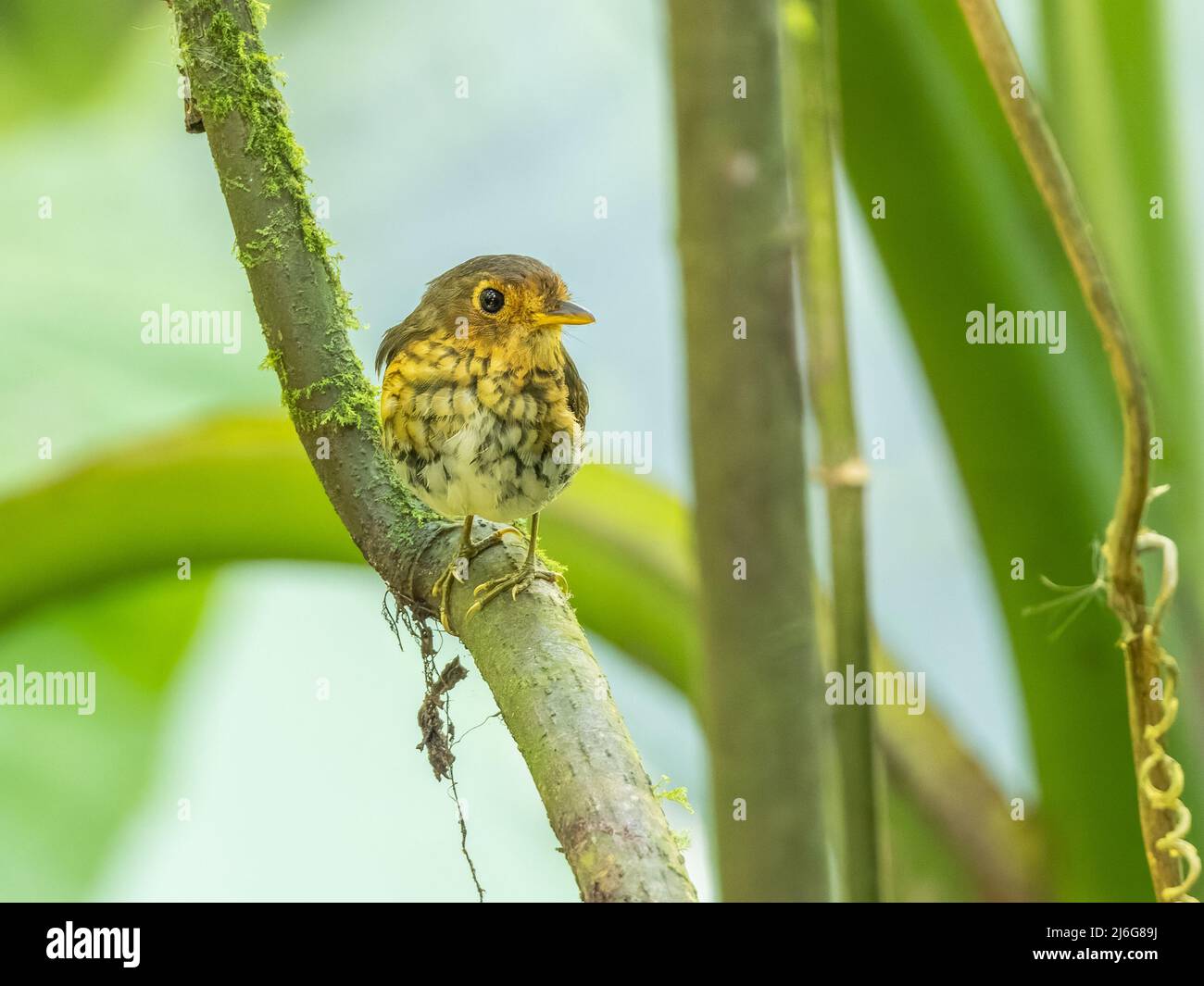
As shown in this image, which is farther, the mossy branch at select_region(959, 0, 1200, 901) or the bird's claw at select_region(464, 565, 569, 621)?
the bird's claw at select_region(464, 565, 569, 621)

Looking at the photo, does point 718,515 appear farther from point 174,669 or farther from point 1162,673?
point 174,669

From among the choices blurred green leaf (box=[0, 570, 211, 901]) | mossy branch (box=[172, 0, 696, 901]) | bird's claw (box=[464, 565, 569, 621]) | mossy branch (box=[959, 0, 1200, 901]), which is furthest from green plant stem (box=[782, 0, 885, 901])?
blurred green leaf (box=[0, 570, 211, 901])

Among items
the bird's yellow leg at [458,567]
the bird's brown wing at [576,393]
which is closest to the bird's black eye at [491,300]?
the bird's brown wing at [576,393]

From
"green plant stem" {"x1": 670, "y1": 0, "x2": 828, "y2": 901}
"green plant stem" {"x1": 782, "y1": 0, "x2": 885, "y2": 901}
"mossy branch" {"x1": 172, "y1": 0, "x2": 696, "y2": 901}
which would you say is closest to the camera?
"green plant stem" {"x1": 670, "y1": 0, "x2": 828, "y2": 901}

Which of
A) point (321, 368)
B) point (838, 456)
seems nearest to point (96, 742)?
point (321, 368)

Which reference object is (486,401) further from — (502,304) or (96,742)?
(96,742)

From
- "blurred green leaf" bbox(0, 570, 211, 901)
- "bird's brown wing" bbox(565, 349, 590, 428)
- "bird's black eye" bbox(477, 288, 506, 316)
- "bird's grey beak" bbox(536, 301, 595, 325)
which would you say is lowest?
"blurred green leaf" bbox(0, 570, 211, 901)

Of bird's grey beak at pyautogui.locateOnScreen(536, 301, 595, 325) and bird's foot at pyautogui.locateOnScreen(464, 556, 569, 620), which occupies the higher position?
bird's grey beak at pyautogui.locateOnScreen(536, 301, 595, 325)

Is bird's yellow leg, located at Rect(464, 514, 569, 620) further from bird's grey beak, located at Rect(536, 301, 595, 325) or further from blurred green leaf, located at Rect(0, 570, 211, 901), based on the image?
blurred green leaf, located at Rect(0, 570, 211, 901)
